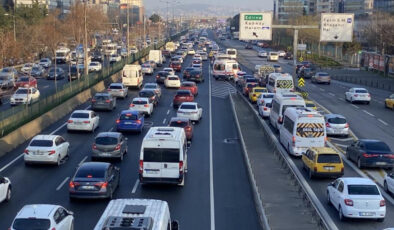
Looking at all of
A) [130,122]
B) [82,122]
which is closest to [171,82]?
[130,122]

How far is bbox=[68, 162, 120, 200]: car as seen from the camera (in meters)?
21.1

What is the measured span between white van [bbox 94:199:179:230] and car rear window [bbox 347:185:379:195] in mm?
8472

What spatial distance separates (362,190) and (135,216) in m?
10.2

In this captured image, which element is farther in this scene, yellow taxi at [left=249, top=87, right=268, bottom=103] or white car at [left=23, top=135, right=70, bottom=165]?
yellow taxi at [left=249, top=87, right=268, bottom=103]

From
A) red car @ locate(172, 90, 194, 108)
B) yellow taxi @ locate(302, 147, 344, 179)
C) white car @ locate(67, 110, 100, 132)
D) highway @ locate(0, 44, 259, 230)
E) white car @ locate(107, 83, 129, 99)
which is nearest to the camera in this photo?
highway @ locate(0, 44, 259, 230)

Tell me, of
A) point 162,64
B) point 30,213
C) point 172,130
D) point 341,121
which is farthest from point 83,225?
Answer: point 162,64

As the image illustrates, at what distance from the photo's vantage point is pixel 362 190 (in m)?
20.2

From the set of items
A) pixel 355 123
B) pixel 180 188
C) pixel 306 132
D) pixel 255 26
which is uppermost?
pixel 255 26

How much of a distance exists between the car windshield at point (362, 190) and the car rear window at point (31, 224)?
10.1 meters

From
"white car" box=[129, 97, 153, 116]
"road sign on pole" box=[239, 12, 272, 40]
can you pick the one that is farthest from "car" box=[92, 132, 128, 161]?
"road sign on pole" box=[239, 12, 272, 40]

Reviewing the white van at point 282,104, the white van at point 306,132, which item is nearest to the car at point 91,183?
the white van at point 306,132

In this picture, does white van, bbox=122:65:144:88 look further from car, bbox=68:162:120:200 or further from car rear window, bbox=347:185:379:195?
car rear window, bbox=347:185:379:195

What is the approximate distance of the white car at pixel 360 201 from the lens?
64.8 feet

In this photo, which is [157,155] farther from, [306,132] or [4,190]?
[306,132]
